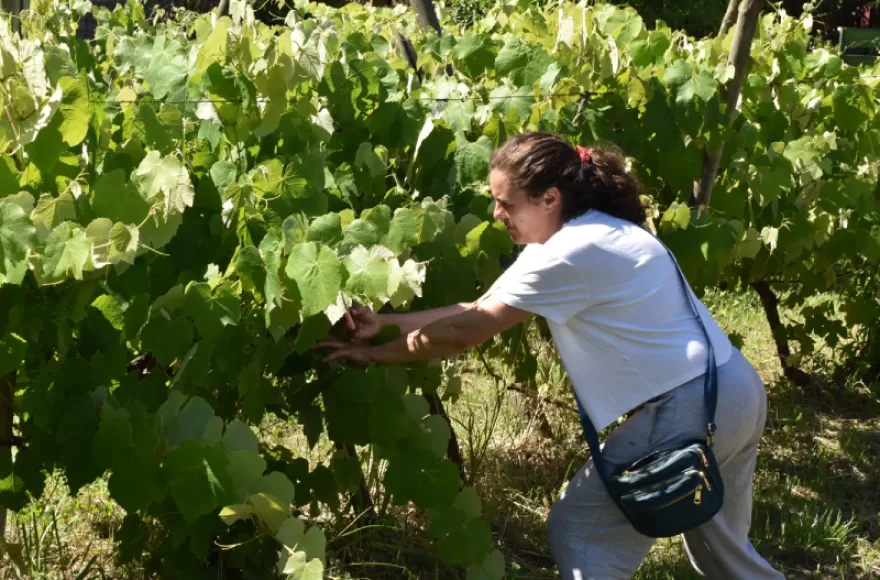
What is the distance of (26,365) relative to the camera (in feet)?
7.28

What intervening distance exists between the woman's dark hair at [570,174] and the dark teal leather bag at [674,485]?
37 centimetres

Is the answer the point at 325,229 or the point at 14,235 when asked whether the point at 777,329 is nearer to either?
the point at 325,229

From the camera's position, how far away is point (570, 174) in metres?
2.56

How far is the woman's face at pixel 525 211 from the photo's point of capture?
2525mm

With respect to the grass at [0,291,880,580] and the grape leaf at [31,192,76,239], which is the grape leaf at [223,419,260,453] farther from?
the grass at [0,291,880,580]

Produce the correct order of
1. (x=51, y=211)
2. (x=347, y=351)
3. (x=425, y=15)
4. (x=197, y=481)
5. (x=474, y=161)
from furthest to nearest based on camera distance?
(x=425, y=15)
(x=474, y=161)
(x=347, y=351)
(x=51, y=211)
(x=197, y=481)

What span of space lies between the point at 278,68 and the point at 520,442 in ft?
7.68

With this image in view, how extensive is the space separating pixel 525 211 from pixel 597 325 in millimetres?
314

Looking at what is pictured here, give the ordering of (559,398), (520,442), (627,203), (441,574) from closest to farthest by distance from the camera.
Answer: (627,203) → (441,574) → (520,442) → (559,398)

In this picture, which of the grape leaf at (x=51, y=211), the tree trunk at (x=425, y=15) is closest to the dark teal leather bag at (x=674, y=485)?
the grape leaf at (x=51, y=211)

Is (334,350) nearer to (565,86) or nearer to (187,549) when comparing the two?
(187,549)

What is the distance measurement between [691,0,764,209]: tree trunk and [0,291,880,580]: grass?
94 cm

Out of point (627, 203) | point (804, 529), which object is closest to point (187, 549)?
point (627, 203)

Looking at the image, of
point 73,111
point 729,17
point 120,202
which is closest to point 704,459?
point 120,202
